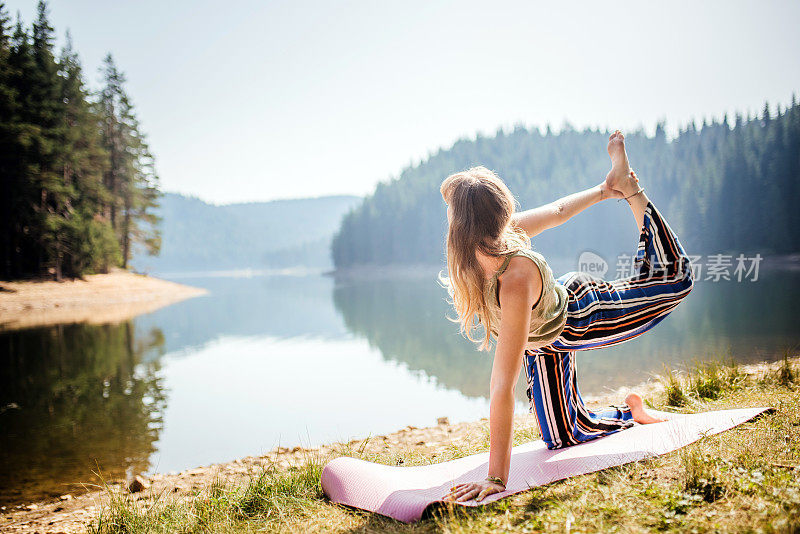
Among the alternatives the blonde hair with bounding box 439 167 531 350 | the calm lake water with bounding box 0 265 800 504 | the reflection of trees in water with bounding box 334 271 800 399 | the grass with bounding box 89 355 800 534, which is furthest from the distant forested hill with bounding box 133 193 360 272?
the blonde hair with bounding box 439 167 531 350

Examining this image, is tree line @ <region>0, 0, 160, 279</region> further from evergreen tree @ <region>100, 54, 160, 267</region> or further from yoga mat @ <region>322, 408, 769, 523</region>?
yoga mat @ <region>322, 408, 769, 523</region>

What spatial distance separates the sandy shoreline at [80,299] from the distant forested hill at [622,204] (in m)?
15.3

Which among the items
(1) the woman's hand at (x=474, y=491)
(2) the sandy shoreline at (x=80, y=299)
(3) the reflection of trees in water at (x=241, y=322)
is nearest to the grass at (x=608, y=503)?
(1) the woman's hand at (x=474, y=491)

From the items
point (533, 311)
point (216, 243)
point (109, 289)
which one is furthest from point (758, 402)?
point (216, 243)

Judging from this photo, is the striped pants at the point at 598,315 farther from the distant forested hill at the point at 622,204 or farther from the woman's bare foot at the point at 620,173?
the distant forested hill at the point at 622,204

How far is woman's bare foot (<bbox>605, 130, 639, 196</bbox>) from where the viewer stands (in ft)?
8.58

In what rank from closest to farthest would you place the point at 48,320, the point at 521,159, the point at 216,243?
the point at 48,320, the point at 521,159, the point at 216,243

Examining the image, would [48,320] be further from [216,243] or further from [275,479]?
[216,243]

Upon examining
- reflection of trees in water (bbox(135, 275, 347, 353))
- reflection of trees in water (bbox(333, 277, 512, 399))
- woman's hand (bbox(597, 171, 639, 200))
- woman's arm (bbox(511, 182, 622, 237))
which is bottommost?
reflection of trees in water (bbox(135, 275, 347, 353))

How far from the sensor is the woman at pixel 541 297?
6.34 feet

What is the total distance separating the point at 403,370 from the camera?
28.1 ft

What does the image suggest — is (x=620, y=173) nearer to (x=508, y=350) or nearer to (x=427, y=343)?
(x=508, y=350)

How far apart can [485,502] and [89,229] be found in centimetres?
3088

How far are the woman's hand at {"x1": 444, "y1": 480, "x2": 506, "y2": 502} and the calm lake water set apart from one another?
193cm
